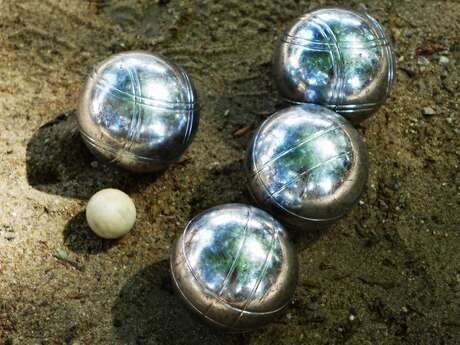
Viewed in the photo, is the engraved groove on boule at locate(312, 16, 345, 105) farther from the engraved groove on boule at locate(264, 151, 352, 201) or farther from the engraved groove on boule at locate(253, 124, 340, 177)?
the engraved groove on boule at locate(264, 151, 352, 201)

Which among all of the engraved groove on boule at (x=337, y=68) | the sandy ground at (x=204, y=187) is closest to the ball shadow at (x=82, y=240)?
the sandy ground at (x=204, y=187)

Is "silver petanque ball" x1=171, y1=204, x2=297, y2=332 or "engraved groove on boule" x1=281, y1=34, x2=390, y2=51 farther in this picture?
"engraved groove on boule" x1=281, y1=34, x2=390, y2=51

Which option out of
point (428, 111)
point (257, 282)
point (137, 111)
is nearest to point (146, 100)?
point (137, 111)

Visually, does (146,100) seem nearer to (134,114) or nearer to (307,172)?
(134,114)

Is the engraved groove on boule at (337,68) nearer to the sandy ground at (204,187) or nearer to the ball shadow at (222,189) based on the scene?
the sandy ground at (204,187)

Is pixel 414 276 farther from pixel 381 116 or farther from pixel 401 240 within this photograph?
pixel 381 116

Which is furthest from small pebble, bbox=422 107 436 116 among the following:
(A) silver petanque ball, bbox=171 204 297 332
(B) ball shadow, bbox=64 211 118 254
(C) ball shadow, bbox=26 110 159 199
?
(B) ball shadow, bbox=64 211 118 254
